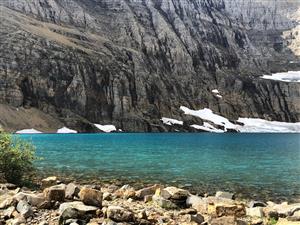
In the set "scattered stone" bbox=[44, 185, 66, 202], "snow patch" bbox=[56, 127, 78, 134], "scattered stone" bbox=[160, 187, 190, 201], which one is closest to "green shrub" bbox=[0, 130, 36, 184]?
"scattered stone" bbox=[44, 185, 66, 202]

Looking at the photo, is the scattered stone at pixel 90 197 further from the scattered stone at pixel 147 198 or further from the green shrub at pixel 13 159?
the green shrub at pixel 13 159

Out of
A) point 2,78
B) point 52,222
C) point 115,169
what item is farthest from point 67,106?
point 52,222

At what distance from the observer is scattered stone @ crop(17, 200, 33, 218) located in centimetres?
1609

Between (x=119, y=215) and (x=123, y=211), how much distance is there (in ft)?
0.63

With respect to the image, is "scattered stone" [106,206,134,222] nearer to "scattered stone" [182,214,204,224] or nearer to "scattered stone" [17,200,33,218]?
"scattered stone" [182,214,204,224]

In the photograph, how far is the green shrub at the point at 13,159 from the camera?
26938 mm

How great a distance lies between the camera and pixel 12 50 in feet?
637

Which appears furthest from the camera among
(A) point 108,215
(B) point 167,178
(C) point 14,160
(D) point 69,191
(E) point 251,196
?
(B) point 167,178

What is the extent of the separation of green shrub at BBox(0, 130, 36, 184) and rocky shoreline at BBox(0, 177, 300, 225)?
6.00m

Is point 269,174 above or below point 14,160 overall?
below

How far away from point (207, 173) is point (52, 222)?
30.9m

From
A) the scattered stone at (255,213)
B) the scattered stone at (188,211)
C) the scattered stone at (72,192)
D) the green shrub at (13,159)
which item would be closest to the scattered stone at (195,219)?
the scattered stone at (188,211)

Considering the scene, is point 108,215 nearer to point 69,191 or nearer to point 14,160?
point 69,191

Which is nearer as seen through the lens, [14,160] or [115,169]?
[14,160]
